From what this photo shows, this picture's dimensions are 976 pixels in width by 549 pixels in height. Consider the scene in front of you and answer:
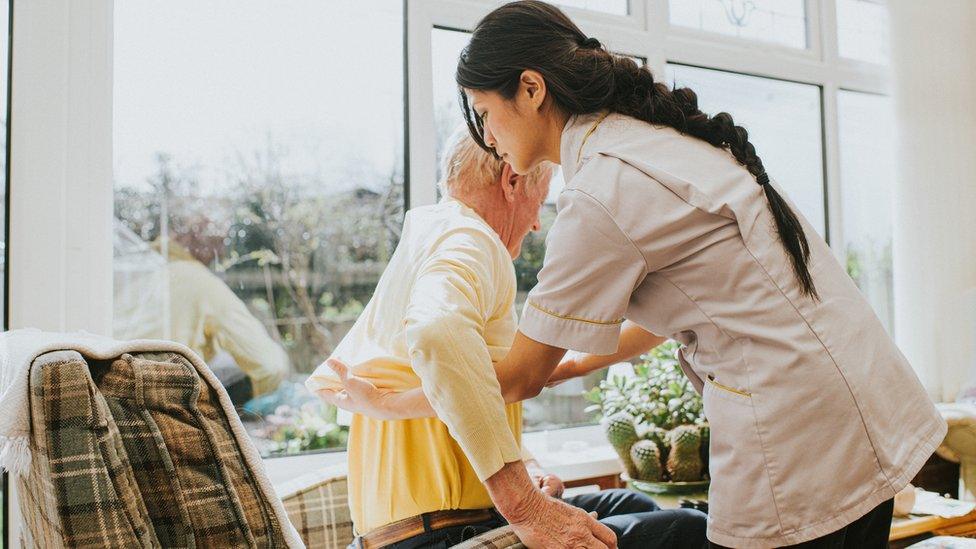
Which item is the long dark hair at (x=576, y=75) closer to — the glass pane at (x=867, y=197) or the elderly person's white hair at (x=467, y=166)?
the elderly person's white hair at (x=467, y=166)

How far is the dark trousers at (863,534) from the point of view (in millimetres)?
1082

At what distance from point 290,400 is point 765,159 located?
218cm

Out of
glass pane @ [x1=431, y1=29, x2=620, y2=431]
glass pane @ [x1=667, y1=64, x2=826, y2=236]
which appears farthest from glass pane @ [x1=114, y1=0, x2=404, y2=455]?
glass pane @ [x1=667, y1=64, x2=826, y2=236]

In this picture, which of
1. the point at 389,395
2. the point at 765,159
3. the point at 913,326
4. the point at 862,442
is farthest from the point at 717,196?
the point at 913,326

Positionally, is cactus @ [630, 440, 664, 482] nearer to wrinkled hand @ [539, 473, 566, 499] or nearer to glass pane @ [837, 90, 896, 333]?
wrinkled hand @ [539, 473, 566, 499]

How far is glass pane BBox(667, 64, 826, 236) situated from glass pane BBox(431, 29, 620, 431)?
89 cm

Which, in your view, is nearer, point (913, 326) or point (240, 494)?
point (240, 494)

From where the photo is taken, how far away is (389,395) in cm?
131

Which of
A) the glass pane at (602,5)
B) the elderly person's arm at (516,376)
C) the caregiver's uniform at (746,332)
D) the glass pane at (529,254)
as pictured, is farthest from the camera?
the glass pane at (602,5)

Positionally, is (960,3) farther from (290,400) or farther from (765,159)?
(290,400)

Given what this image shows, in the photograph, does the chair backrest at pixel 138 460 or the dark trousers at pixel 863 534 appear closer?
the chair backrest at pixel 138 460

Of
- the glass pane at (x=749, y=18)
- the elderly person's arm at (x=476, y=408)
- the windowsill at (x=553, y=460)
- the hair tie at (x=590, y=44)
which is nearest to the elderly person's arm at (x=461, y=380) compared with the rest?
the elderly person's arm at (x=476, y=408)

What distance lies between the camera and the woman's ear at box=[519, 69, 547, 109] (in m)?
1.20

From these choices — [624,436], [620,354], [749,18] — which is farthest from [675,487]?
[749,18]
